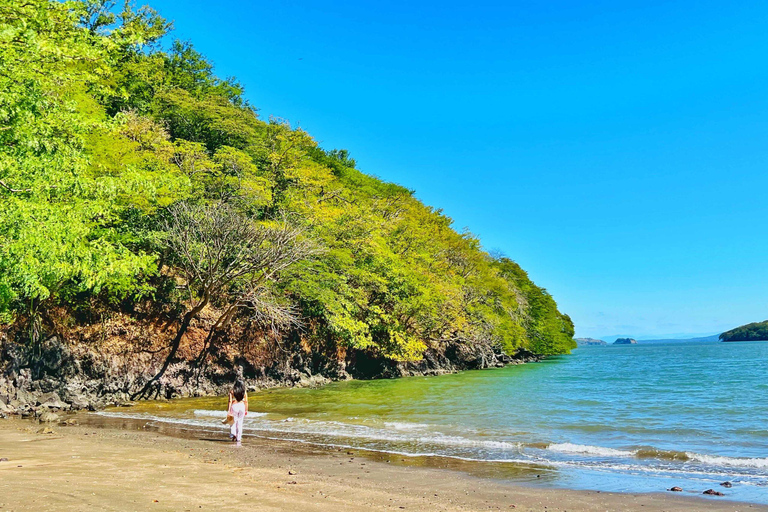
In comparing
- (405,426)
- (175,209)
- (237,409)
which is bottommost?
(405,426)

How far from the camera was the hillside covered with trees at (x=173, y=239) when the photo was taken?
33.3 feet

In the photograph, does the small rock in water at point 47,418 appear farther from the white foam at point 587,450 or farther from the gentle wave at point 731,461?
the gentle wave at point 731,461

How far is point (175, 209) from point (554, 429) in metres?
16.2

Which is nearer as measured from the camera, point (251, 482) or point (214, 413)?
point (251, 482)

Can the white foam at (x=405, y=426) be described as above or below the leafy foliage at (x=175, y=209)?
below

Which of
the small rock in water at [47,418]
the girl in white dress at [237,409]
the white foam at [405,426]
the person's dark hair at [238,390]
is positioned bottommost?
the white foam at [405,426]

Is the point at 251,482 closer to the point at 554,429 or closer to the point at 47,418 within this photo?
the point at 47,418

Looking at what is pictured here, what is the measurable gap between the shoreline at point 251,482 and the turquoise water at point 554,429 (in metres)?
1.03

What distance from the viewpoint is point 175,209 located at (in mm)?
20938

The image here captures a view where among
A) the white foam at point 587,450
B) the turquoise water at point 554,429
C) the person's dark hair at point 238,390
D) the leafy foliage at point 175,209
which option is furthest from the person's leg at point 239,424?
the white foam at point 587,450

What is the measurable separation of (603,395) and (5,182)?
24130 millimetres

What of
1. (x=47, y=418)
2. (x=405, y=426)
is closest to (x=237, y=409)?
(x=405, y=426)

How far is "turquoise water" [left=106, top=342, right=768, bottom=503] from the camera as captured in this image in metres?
9.39

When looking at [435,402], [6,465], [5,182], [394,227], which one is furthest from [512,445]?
[394,227]
